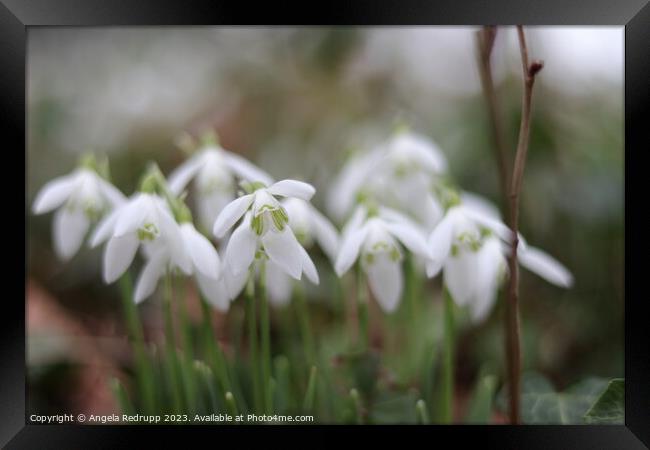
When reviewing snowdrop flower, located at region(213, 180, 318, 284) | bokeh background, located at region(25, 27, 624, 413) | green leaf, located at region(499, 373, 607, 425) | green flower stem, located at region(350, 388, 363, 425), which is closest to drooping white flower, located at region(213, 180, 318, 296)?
snowdrop flower, located at region(213, 180, 318, 284)

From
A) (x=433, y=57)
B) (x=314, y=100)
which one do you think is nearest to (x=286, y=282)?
(x=433, y=57)

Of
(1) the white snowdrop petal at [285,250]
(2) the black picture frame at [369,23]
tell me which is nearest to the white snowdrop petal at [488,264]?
(2) the black picture frame at [369,23]

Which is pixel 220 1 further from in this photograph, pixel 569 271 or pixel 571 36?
pixel 569 271

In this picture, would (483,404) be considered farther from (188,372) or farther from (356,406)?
(188,372)

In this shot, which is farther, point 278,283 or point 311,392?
point 278,283

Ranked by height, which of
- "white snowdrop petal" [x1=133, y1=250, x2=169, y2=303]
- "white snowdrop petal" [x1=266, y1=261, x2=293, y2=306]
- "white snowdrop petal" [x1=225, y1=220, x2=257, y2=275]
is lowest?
"white snowdrop petal" [x1=266, y1=261, x2=293, y2=306]

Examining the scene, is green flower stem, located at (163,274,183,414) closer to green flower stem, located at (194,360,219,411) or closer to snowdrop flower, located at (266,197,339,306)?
green flower stem, located at (194,360,219,411)

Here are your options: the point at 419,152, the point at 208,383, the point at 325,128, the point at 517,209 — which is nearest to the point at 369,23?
the point at 419,152
